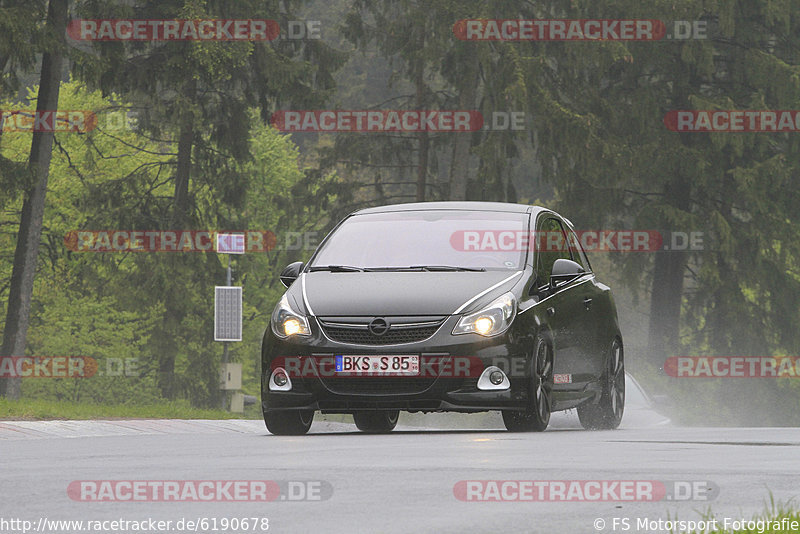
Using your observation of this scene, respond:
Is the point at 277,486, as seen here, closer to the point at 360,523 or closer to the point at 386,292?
the point at 360,523

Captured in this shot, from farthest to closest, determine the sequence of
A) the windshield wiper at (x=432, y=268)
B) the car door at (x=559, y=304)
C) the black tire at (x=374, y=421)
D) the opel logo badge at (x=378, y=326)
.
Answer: the black tire at (x=374, y=421) → the car door at (x=559, y=304) → the windshield wiper at (x=432, y=268) → the opel logo badge at (x=378, y=326)

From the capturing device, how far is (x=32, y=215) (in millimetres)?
28688

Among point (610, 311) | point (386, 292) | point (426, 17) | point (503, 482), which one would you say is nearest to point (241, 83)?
point (426, 17)

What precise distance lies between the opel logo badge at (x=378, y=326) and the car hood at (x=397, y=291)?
0.05m

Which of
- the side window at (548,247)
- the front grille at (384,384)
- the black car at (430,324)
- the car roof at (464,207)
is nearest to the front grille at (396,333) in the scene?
the black car at (430,324)

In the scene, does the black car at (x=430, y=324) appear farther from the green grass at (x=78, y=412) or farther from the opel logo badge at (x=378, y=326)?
the green grass at (x=78, y=412)

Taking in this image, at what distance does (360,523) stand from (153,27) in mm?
27170

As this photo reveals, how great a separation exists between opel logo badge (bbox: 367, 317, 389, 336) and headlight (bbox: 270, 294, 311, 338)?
527mm

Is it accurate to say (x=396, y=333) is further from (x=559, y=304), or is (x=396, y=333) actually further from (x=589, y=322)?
(x=589, y=322)

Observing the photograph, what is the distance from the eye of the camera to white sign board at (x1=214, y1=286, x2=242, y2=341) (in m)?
26.8

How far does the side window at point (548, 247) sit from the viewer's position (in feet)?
43.6

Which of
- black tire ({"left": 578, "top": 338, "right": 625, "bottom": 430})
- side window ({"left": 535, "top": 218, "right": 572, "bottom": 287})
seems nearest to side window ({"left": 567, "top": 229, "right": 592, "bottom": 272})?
side window ({"left": 535, "top": 218, "right": 572, "bottom": 287})

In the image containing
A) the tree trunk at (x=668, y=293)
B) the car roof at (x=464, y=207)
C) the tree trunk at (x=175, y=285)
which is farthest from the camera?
the tree trunk at (x=175, y=285)

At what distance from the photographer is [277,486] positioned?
25.2 ft
